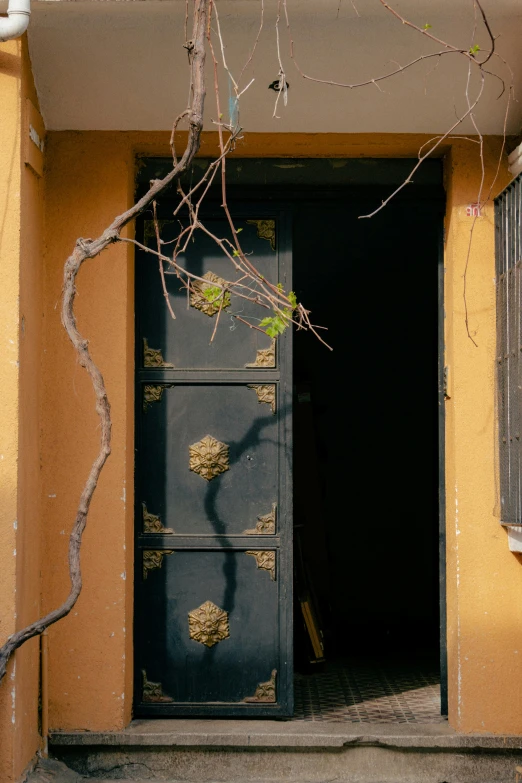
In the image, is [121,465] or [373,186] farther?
[373,186]

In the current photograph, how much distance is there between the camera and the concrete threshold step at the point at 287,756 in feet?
15.7

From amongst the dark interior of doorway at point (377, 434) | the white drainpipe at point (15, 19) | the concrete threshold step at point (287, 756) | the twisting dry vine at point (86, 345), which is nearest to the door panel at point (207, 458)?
the twisting dry vine at point (86, 345)

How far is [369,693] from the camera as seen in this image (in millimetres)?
5863

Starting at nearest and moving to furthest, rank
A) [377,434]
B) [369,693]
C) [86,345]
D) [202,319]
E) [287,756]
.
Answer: [86,345] → [287,756] → [202,319] → [369,693] → [377,434]

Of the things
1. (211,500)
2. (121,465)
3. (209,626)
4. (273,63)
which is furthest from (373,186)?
(209,626)

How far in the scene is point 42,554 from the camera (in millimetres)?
4879

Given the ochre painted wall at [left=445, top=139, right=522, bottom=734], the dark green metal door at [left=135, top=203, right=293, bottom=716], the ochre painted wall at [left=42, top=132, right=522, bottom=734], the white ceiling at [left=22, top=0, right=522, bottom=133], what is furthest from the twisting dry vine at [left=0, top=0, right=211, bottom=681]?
the ochre painted wall at [left=445, top=139, right=522, bottom=734]

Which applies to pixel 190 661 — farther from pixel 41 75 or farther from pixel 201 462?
pixel 41 75

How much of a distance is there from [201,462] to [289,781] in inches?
66.8

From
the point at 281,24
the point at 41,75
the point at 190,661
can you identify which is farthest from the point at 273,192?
the point at 190,661

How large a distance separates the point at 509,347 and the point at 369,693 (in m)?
2.46

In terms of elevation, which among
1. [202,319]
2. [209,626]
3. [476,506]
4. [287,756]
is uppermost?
[202,319]

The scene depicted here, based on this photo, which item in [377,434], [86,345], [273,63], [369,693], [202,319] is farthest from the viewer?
[377,434]

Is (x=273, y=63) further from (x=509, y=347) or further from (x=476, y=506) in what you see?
(x=476, y=506)
